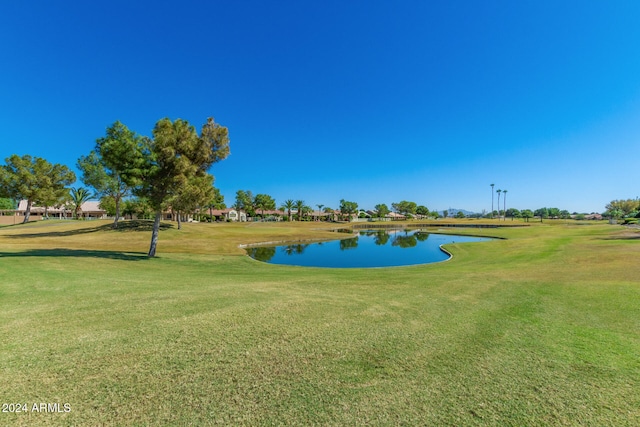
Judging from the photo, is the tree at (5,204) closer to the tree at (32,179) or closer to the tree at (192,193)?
the tree at (32,179)

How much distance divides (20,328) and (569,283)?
16428mm

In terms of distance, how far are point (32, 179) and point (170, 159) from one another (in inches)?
1932

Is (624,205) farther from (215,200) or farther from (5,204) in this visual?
(5,204)

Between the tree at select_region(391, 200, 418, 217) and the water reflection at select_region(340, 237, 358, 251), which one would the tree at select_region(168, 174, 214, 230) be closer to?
the water reflection at select_region(340, 237, 358, 251)

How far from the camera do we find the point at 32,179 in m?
48.4

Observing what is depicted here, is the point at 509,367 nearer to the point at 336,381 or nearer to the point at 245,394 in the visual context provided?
the point at 336,381

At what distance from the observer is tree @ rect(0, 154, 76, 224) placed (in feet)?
154

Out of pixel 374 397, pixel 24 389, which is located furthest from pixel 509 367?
pixel 24 389

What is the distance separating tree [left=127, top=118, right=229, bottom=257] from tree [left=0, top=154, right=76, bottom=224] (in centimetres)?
4648

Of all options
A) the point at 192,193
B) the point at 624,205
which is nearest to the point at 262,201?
the point at 192,193

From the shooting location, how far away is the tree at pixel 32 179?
47.1 metres

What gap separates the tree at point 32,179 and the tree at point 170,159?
1830 inches

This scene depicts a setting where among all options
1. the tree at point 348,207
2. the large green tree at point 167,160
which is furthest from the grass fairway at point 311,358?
the tree at point 348,207

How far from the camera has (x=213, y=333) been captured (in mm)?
5223
